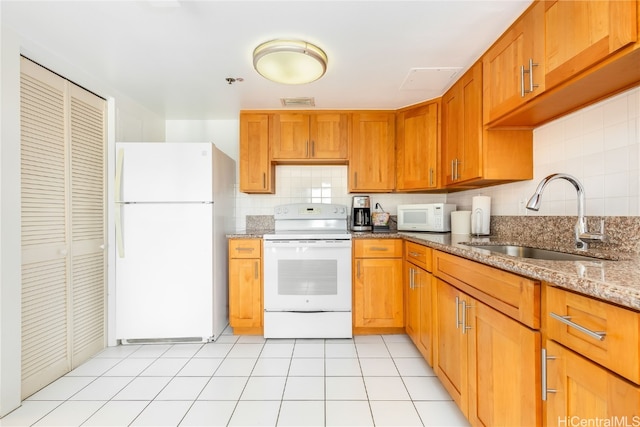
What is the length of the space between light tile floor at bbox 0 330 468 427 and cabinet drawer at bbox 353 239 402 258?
28.6 inches

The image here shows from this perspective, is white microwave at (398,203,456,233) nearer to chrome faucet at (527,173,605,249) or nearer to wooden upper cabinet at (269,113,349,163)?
wooden upper cabinet at (269,113,349,163)

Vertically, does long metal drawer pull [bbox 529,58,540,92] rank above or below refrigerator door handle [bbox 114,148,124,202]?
above

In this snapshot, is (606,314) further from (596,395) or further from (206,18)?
(206,18)

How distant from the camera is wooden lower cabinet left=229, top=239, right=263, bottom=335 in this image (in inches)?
98.8

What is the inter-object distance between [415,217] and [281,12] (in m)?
1.96

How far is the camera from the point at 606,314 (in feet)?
2.24

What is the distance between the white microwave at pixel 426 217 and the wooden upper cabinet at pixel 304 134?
0.94 m

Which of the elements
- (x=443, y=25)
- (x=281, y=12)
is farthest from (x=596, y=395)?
(x=281, y=12)

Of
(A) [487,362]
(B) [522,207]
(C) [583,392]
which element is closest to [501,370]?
(A) [487,362]

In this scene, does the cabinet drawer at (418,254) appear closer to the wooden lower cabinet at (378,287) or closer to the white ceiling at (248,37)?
the wooden lower cabinet at (378,287)

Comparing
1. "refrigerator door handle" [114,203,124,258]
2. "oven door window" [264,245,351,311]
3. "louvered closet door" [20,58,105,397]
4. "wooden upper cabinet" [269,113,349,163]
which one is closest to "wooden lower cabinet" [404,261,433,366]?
"oven door window" [264,245,351,311]

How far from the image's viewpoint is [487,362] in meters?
1.18

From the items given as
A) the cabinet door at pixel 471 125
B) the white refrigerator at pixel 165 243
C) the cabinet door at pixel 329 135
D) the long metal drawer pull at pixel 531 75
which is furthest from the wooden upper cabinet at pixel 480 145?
the white refrigerator at pixel 165 243

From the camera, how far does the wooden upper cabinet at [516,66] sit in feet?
4.47
